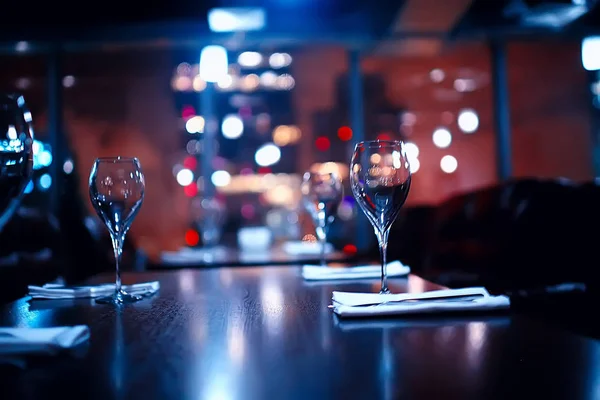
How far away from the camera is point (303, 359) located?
19.7 inches

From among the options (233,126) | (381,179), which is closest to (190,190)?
A: (233,126)

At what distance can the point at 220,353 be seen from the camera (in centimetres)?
53

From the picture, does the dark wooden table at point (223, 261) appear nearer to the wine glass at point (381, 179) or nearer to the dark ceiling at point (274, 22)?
the wine glass at point (381, 179)

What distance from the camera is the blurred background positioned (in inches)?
227

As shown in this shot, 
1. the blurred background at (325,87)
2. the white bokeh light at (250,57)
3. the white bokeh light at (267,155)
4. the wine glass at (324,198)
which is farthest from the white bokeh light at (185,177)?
the wine glass at (324,198)

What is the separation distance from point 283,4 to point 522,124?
2784 millimetres

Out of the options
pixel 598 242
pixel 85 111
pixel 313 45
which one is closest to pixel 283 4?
pixel 313 45

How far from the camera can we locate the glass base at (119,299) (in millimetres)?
926

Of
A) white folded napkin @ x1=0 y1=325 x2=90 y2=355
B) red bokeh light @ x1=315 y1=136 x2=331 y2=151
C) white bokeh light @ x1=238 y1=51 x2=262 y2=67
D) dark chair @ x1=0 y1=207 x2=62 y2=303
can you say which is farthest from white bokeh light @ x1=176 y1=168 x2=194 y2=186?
white folded napkin @ x1=0 y1=325 x2=90 y2=355

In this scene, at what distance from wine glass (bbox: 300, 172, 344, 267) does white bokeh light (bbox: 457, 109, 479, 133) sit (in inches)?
210

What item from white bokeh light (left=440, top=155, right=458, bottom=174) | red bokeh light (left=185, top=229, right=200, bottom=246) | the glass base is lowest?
red bokeh light (left=185, top=229, right=200, bottom=246)

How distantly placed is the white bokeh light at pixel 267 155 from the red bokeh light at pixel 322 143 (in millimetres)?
2169

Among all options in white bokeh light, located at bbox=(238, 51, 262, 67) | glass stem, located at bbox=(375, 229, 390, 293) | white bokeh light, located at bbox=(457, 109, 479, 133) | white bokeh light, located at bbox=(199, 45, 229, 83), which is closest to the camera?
glass stem, located at bbox=(375, 229, 390, 293)

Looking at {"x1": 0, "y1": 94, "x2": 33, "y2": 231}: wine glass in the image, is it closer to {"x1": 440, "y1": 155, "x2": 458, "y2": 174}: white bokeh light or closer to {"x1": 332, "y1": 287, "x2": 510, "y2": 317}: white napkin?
{"x1": 332, "y1": 287, "x2": 510, "y2": 317}: white napkin
